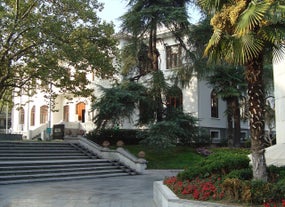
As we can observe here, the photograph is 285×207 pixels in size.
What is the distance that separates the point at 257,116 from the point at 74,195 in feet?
21.0

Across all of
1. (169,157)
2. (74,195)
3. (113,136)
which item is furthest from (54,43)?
(74,195)

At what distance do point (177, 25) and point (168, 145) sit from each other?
28.8 ft

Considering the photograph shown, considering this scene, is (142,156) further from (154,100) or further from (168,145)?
(154,100)

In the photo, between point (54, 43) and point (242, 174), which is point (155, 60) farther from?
point (242, 174)

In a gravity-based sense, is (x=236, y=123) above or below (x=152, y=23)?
below

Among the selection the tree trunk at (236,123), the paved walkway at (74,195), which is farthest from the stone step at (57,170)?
the tree trunk at (236,123)

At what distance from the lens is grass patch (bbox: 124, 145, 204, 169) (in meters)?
22.6

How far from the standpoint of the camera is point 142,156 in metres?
21.6

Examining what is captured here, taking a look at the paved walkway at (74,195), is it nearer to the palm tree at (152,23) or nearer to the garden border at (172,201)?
the garden border at (172,201)

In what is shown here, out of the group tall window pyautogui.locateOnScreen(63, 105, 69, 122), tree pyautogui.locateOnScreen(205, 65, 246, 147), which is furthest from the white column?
tall window pyautogui.locateOnScreen(63, 105, 69, 122)

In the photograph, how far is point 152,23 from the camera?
2538cm

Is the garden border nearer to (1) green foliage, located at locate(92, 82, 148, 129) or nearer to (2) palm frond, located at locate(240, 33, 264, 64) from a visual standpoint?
(2) palm frond, located at locate(240, 33, 264, 64)

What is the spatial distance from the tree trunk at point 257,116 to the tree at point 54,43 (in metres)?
14.2

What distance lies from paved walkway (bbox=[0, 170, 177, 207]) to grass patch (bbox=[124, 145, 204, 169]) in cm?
726
